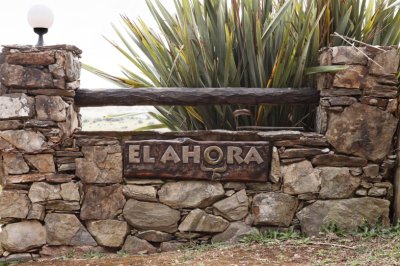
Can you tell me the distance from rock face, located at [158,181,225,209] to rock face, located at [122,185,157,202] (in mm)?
59

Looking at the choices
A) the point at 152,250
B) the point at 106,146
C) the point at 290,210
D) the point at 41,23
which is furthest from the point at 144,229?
the point at 41,23

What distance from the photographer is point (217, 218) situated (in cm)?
428

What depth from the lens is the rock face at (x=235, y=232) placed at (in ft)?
14.0

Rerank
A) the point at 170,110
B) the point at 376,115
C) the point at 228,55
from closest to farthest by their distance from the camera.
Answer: the point at 376,115 → the point at 228,55 → the point at 170,110

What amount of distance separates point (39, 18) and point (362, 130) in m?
2.82

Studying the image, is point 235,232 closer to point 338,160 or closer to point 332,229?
point 332,229

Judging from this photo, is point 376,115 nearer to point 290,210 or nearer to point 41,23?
point 290,210

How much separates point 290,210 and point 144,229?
1207 mm

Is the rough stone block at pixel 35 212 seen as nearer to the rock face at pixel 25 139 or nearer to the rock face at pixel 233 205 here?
the rock face at pixel 25 139

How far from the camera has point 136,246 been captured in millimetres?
4305

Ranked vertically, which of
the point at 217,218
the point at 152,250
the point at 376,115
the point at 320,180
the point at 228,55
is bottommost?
the point at 152,250

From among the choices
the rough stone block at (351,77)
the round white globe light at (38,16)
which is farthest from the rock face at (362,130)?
the round white globe light at (38,16)

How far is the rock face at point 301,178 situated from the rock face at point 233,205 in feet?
1.19

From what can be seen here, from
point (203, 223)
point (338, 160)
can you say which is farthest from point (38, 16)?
point (338, 160)
